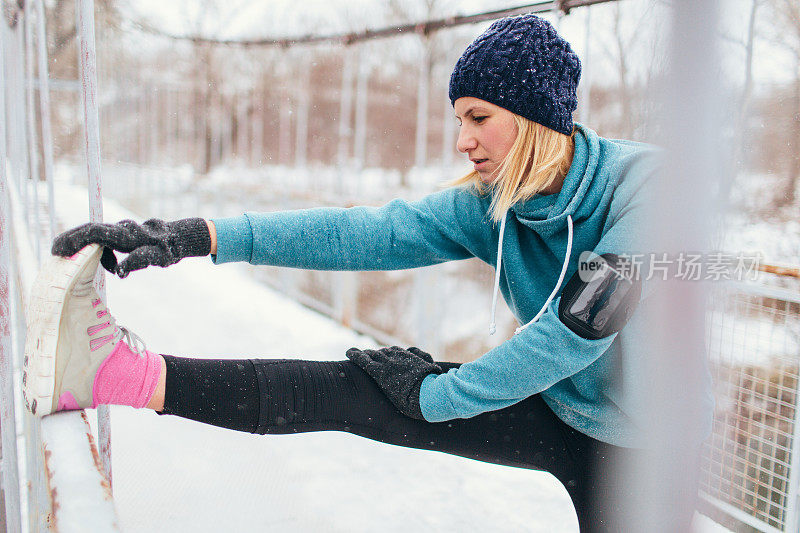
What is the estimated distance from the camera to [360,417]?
935mm

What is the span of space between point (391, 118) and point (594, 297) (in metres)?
10.1

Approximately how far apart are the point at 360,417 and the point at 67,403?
412 millimetres

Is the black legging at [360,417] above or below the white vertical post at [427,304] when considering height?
above

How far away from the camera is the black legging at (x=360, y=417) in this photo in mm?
873

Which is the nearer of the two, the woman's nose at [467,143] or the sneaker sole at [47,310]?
the sneaker sole at [47,310]

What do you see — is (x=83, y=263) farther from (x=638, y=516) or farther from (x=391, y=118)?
(x=391, y=118)

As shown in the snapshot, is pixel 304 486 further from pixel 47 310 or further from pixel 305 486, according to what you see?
pixel 47 310

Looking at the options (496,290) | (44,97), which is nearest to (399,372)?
(496,290)

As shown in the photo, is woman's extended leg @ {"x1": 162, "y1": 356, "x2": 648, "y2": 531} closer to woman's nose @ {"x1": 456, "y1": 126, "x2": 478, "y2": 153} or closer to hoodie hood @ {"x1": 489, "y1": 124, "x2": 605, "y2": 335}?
hoodie hood @ {"x1": 489, "y1": 124, "x2": 605, "y2": 335}

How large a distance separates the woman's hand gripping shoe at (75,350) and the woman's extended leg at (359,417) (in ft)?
0.22

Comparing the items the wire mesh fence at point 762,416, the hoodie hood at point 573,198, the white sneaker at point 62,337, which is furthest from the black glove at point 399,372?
the wire mesh fence at point 762,416

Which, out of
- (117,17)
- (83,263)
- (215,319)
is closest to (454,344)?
(215,319)

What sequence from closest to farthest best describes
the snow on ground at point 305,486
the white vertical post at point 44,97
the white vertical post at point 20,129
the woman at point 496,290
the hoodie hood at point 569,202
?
the woman at point 496,290 < the hoodie hood at point 569,202 < the snow on ground at point 305,486 < the white vertical post at point 44,97 < the white vertical post at point 20,129

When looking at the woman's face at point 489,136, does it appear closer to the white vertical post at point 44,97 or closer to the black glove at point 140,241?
the black glove at point 140,241
